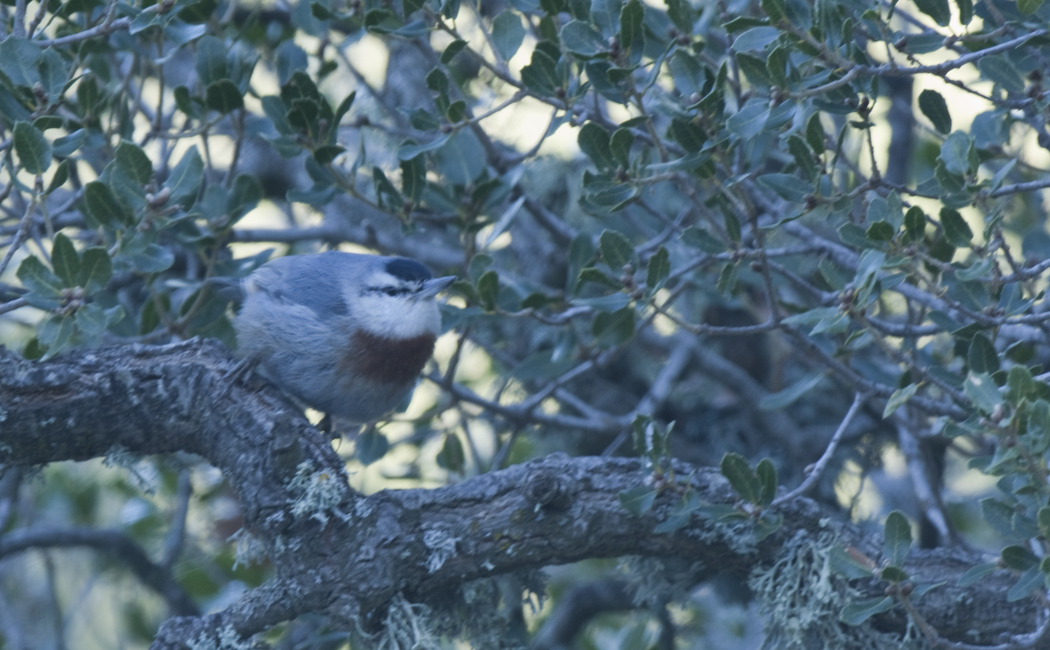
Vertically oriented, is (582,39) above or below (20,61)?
below

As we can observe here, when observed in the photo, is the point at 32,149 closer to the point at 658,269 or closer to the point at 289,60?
the point at 289,60

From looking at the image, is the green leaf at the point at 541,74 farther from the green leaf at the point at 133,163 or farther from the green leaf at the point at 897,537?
the green leaf at the point at 897,537

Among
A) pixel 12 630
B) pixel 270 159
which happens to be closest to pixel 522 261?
pixel 270 159

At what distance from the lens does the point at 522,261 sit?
15.9 ft

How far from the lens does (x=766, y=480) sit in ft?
8.93

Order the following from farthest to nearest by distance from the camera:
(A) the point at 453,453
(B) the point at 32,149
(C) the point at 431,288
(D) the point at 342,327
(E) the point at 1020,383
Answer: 1. (A) the point at 453,453
2. (C) the point at 431,288
3. (D) the point at 342,327
4. (B) the point at 32,149
5. (E) the point at 1020,383

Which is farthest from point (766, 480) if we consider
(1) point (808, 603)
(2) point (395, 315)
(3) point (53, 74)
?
(3) point (53, 74)

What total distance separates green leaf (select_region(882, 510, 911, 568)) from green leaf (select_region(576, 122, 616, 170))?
1.28 m

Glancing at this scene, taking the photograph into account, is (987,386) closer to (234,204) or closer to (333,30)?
(234,204)

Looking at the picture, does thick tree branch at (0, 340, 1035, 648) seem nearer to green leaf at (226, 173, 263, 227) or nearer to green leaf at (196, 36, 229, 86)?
green leaf at (226, 173, 263, 227)

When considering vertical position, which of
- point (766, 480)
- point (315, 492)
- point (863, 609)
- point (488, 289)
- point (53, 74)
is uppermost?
point (53, 74)

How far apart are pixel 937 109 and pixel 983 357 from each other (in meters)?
0.85

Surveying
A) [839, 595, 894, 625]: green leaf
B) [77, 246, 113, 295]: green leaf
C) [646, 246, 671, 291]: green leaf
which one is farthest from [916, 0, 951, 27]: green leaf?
[77, 246, 113, 295]: green leaf

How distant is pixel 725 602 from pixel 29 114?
3.36 metres
